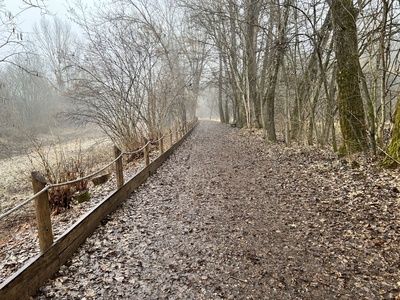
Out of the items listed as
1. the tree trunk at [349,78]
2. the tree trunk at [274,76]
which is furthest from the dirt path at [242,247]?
the tree trunk at [274,76]

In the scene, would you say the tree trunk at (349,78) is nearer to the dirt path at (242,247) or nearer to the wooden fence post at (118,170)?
the dirt path at (242,247)

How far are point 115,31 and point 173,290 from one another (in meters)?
10.4

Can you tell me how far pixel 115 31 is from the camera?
1059 cm

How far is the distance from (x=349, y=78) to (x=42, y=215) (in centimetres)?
732

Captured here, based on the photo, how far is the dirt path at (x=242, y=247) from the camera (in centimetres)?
282

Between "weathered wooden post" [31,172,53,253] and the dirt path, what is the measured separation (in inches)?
17.3

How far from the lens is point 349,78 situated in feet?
22.5

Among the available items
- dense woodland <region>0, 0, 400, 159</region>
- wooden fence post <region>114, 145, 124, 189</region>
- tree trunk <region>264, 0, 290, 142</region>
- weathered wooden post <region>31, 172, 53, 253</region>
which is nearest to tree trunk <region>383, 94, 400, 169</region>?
dense woodland <region>0, 0, 400, 159</region>

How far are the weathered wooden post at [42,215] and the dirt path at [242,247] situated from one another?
44 cm

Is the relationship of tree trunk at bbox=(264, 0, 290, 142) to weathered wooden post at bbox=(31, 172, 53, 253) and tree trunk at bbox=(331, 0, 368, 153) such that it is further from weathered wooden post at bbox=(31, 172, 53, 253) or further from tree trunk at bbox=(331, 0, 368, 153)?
weathered wooden post at bbox=(31, 172, 53, 253)

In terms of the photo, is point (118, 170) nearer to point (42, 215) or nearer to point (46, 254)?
point (42, 215)

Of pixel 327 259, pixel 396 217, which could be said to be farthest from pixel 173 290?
pixel 396 217

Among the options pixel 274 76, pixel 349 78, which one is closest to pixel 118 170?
pixel 349 78

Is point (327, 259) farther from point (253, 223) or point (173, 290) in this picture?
point (173, 290)
